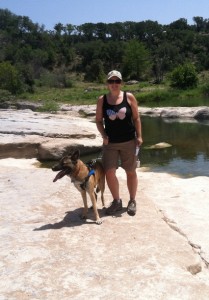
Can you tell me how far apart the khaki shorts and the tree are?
222 ft

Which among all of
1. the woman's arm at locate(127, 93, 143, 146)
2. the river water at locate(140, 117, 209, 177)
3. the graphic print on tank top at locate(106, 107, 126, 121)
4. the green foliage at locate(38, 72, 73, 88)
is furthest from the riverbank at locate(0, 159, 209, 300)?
the green foliage at locate(38, 72, 73, 88)

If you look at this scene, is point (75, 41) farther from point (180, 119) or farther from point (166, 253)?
point (166, 253)

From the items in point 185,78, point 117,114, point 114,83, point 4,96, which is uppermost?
point 114,83

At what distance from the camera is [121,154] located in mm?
6520

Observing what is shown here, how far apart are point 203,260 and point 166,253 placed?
1.87 ft

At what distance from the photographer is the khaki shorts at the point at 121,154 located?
6.40 meters

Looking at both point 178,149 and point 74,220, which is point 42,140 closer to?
point 178,149

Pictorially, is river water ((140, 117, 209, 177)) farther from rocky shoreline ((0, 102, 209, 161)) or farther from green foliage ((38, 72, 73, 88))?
green foliage ((38, 72, 73, 88))

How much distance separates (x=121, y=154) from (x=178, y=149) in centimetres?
1083

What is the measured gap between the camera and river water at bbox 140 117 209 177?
13.3 meters

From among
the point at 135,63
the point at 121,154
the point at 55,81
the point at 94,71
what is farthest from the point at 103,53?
the point at 121,154

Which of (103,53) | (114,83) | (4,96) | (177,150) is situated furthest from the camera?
(103,53)

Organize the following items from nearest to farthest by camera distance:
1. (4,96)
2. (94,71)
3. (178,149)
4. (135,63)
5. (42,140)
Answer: (42,140) → (178,149) → (4,96) → (135,63) → (94,71)

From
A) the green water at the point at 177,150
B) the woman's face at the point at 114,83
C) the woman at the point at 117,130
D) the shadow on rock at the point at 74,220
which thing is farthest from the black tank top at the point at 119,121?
the green water at the point at 177,150
